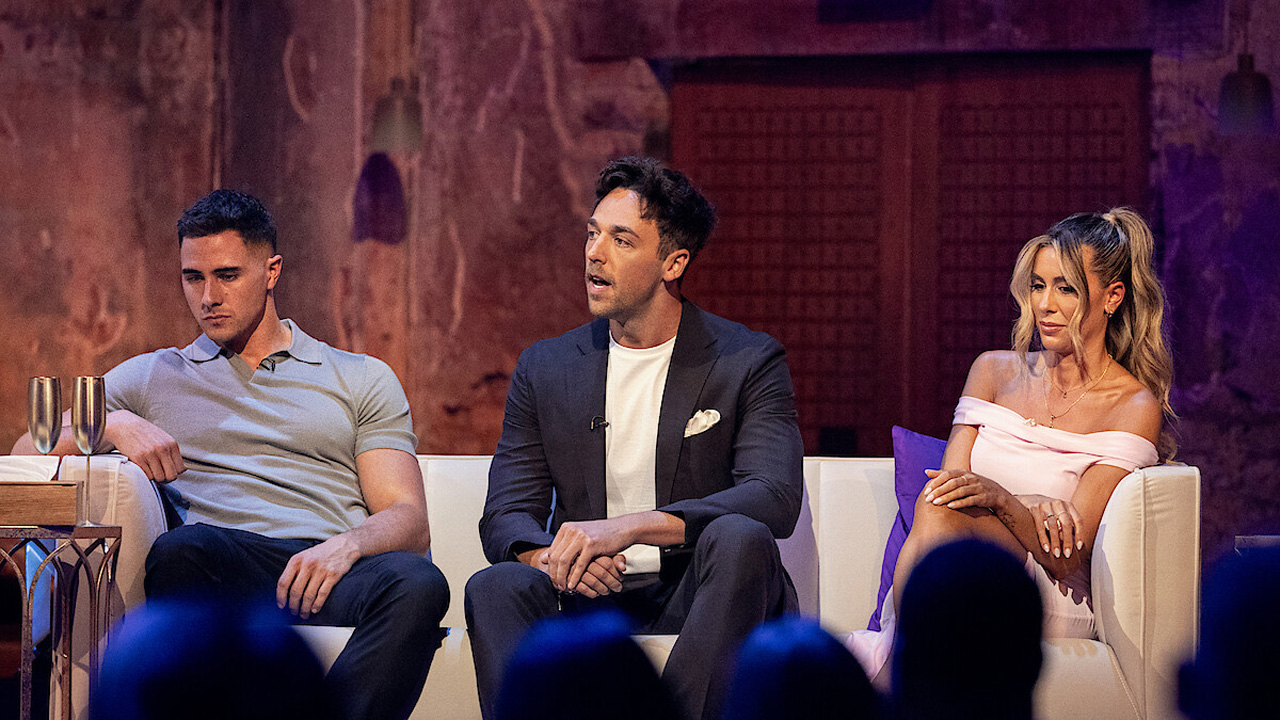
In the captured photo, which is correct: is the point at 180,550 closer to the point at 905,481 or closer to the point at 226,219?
the point at 226,219

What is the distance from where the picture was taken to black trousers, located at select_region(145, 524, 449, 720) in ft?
6.61

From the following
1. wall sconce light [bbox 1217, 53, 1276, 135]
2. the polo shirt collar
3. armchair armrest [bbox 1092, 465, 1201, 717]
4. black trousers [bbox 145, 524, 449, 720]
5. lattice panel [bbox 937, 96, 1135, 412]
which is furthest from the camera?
lattice panel [bbox 937, 96, 1135, 412]

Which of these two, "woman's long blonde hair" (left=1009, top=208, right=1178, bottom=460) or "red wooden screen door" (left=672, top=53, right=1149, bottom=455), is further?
"red wooden screen door" (left=672, top=53, right=1149, bottom=455)

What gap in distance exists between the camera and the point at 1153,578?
2.14 m

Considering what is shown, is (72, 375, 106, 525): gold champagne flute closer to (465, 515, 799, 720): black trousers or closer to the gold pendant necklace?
(465, 515, 799, 720): black trousers

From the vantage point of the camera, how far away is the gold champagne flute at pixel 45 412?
213 cm

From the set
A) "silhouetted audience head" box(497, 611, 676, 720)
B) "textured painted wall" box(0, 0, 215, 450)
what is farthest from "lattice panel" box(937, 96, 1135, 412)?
"textured painted wall" box(0, 0, 215, 450)

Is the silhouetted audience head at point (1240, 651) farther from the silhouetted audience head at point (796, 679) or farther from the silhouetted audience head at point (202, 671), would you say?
the silhouetted audience head at point (202, 671)

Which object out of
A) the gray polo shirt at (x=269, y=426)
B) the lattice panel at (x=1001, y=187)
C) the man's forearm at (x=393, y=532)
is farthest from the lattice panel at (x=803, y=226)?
the man's forearm at (x=393, y=532)

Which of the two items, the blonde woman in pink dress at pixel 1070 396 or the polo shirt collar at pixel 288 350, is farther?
the polo shirt collar at pixel 288 350

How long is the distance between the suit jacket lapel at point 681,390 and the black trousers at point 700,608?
272mm

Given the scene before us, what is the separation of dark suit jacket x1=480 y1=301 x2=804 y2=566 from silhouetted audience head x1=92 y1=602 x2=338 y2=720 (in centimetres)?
42

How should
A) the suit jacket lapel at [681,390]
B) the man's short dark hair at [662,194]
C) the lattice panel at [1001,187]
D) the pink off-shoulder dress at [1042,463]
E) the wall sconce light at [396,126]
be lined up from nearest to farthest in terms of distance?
the pink off-shoulder dress at [1042,463], the suit jacket lapel at [681,390], the man's short dark hair at [662,194], the lattice panel at [1001,187], the wall sconce light at [396,126]

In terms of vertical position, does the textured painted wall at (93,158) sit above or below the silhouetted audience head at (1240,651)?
above
